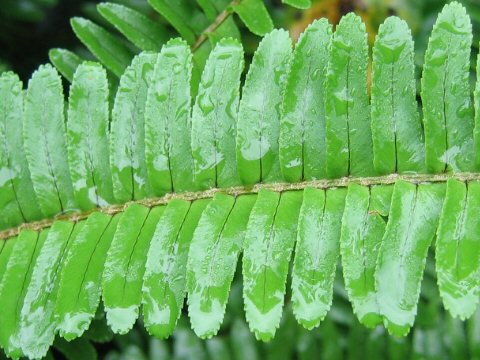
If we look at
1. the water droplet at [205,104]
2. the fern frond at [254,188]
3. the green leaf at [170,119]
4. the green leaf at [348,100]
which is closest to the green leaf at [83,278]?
the fern frond at [254,188]

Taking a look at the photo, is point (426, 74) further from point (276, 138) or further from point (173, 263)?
point (173, 263)

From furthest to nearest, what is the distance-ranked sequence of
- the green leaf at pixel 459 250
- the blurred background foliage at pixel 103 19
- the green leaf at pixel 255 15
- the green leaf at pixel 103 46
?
the blurred background foliage at pixel 103 19 → the green leaf at pixel 103 46 → the green leaf at pixel 255 15 → the green leaf at pixel 459 250

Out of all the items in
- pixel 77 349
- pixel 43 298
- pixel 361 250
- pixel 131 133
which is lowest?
pixel 77 349

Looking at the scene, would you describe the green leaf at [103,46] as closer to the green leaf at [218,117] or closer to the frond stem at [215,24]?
the frond stem at [215,24]

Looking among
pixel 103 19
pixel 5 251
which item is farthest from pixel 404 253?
pixel 103 19

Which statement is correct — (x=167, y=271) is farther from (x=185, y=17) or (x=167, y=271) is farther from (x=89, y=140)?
(x=185, y=17)

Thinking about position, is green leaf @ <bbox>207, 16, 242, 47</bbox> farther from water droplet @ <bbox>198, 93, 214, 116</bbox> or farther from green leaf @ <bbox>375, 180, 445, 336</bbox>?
green leaf @ <bbox>375, 180, 445, 336</bbox>
